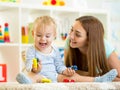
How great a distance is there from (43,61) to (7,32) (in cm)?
139

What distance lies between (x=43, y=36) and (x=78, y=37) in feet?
0.76

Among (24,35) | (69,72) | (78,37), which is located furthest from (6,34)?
(69,72)

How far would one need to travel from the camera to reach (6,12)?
3.23 m

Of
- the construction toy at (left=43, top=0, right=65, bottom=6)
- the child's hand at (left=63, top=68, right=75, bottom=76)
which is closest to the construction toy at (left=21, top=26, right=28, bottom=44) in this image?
the construction toy at (left=43, top=0, right=65, bottom=6)

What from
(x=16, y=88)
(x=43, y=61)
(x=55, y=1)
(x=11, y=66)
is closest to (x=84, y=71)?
(x=43, y=61)

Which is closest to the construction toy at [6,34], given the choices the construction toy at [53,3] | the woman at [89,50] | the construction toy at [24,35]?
the construction toy at [24,35]

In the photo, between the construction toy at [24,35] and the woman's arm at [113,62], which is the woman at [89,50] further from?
the construction toy at [24,35]

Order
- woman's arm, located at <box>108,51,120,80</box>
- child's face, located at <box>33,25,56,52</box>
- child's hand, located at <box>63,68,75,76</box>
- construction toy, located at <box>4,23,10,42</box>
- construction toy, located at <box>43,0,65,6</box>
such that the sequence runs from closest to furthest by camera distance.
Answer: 1. child's hand, located at <box>63,68,75,76</box>
2. child's face, located at <box>33,25,56,52</box>
3. woman's arm, located at <box>108,51,120,80</box>
4. construction toy, located at <box>4,23,10,42</box>
5. construction toy, located at <box>43,0,65,6</box>

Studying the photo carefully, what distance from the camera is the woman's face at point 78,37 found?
1.84m

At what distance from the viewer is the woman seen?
5.83ft

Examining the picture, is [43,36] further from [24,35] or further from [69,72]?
[24,35]

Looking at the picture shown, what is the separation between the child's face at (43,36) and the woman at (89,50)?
155 mm

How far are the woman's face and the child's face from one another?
0.47ft

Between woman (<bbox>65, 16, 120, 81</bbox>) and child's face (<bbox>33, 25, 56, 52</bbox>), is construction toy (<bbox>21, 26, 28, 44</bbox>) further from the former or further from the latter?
child's face (<bbox>33, 25, 56, 52</bbox>)
